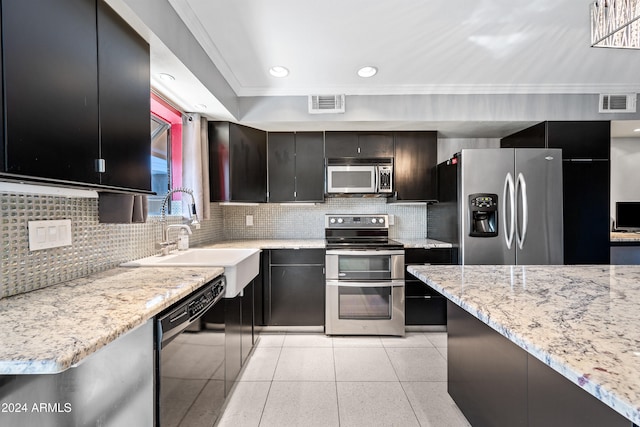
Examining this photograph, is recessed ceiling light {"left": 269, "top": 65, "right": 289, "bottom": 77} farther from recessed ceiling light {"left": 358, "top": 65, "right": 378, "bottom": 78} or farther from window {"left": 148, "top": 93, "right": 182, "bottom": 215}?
window {"left": 148, "top": 93, "right": 182, "bottom": 215}

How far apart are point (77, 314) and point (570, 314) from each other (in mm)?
1564

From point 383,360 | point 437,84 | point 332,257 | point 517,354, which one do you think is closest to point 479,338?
point 517,354

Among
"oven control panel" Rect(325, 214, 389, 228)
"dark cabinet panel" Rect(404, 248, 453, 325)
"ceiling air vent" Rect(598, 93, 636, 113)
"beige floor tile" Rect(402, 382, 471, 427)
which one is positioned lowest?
"beige floor tile" Rect(402, 382, 471, 427)

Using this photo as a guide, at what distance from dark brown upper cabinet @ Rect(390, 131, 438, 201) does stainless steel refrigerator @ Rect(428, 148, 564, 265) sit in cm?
54

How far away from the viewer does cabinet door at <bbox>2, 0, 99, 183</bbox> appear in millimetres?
784

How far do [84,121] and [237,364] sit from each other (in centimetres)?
173

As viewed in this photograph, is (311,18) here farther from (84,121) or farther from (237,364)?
(237,364)

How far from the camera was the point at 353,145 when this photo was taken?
300cm

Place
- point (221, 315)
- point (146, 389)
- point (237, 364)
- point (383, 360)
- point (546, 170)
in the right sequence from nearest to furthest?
point (146, 389) → point (221, 315) → point (237, 364) → point (383, 360) → point (546, 170)

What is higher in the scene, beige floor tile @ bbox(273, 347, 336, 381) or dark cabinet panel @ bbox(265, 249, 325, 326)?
dark cabinet panel @ bbox(265, 249, 325, 326)

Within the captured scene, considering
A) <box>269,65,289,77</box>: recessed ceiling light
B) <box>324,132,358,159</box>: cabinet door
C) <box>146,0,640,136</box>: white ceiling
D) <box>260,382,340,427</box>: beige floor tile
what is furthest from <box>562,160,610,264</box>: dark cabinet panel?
<box>269,65,289,77</box>: recessed ceiling light

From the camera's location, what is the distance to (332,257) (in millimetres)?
2727

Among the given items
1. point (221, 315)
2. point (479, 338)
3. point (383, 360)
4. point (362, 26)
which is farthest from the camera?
point (383, 360)

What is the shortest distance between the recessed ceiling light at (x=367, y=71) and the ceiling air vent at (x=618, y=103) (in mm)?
2253
